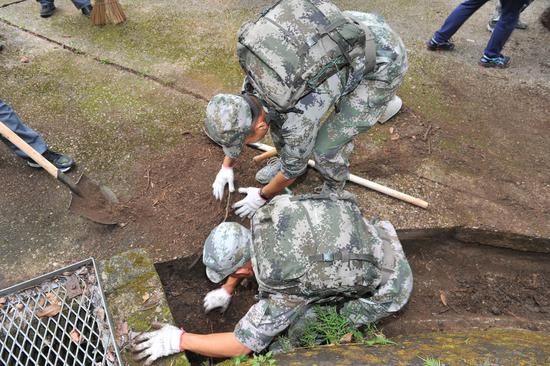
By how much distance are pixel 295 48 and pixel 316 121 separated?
450 millimetres

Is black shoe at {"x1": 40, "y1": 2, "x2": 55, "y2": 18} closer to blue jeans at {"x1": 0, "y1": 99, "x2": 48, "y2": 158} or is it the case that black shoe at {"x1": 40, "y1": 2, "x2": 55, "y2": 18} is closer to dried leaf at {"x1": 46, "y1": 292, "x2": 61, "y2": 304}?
blue jeans at {"x1": 0, "y1": 99, "x2": 48, "y2": 158}

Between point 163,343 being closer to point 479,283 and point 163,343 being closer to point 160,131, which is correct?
point 160,131

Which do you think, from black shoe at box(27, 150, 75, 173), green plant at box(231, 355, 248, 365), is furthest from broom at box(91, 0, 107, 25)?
green plant at box(231, 355, 248, 365)

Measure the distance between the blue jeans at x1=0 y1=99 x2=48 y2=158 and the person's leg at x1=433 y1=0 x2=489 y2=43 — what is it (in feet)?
12.6

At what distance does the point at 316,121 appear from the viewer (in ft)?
7.91

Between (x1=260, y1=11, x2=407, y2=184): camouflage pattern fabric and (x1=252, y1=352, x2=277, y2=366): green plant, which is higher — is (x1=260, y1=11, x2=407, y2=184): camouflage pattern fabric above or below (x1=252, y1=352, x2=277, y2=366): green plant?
above

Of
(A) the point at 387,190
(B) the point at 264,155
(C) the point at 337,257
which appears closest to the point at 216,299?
(C) the point at 337,257

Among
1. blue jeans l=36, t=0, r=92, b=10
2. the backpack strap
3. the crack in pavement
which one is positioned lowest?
the crack in pavement

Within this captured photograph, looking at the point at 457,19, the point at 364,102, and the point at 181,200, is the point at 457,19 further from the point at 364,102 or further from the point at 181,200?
the point at 181,200

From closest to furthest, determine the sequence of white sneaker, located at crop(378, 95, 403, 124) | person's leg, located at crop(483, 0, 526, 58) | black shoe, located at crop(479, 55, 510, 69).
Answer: white sneaker, located at crop(378, 95, 403, 124), person's leg, located at crop(483, 0, 526, 58), black shoe, located at crop(479, 55, 510, 69)

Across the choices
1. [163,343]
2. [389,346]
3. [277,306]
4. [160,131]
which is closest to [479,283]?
[389,346]

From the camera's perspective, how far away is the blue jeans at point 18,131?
2.87 metres

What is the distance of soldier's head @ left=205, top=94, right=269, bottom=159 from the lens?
2229 millimetres

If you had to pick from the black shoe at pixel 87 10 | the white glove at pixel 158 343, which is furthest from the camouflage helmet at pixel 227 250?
the black shoe at pixel 87 10
